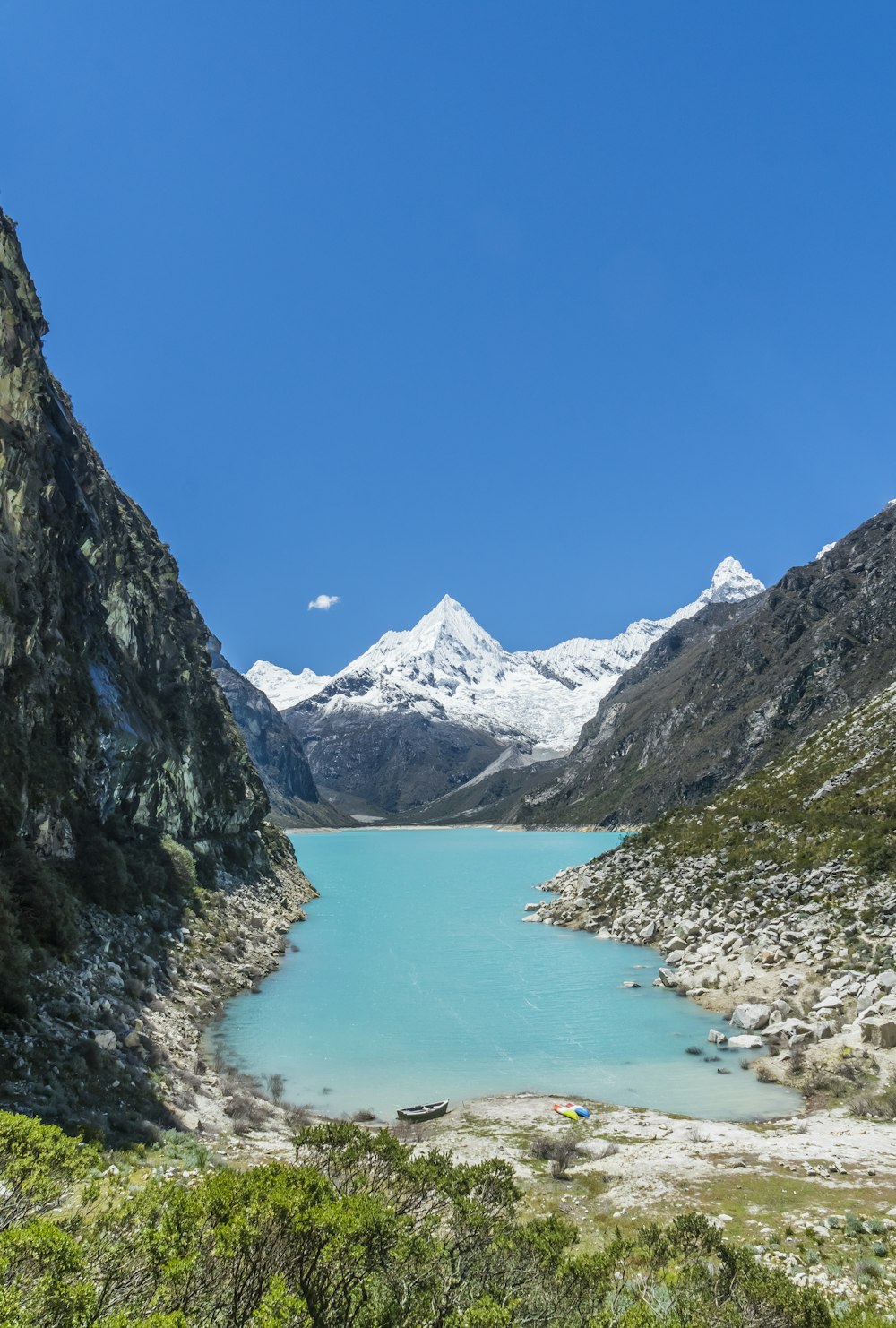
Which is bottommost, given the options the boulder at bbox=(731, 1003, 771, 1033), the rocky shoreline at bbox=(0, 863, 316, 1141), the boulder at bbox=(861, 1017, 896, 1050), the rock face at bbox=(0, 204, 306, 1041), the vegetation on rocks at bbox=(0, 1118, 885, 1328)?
the boulder at bbox=(731, 1003, 771, 1033)

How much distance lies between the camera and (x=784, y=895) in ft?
122

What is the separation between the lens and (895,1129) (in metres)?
17.3

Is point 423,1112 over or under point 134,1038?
under

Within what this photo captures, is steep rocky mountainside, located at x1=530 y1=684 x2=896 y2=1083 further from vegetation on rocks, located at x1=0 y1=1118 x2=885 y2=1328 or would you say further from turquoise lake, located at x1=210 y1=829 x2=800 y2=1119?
vegetation on rocks, located at x1=0 y1=1118 x2=885 y2=1328

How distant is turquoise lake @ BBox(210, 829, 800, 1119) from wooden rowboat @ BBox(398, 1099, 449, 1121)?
1.04 metres

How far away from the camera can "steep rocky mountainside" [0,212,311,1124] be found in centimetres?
1956

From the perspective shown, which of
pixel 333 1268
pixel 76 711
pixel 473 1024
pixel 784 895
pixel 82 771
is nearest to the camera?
pixel 333 1268

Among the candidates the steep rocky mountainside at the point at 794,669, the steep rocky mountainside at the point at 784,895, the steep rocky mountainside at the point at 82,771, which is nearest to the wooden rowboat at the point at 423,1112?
the steep rocky mountainside at the point at 82,771

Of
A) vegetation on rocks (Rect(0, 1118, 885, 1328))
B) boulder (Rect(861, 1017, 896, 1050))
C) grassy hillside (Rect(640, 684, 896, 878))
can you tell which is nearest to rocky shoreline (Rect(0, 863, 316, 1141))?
vegetation on rocks (Rect(0, 1118, 885, 1328))

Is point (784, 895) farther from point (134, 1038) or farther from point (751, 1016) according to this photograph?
point (134, 1038)

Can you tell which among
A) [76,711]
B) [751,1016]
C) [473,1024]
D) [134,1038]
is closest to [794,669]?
[751,1016]

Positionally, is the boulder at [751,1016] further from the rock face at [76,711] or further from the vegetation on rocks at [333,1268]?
the rock face at [76,711]

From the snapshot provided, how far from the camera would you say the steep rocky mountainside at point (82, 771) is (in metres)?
19.6

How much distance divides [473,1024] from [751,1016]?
11.6 metres
